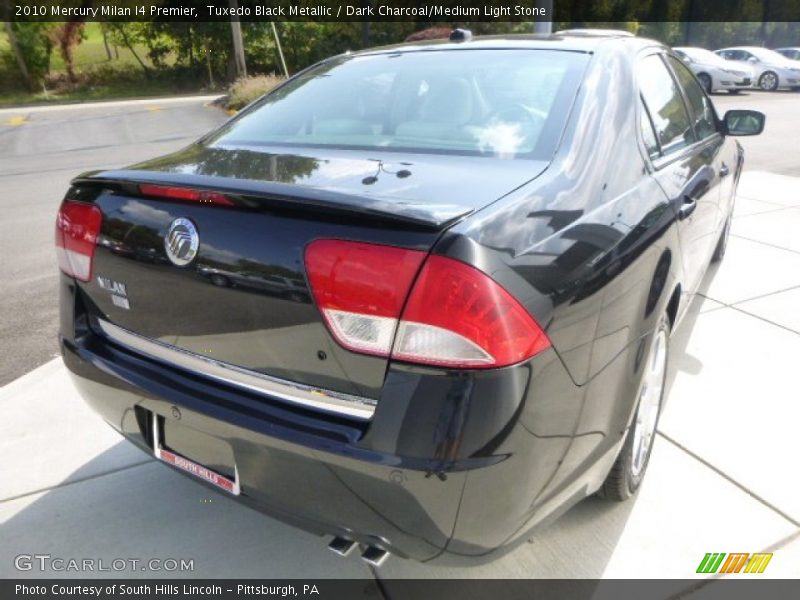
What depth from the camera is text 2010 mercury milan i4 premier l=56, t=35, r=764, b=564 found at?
4.91ft

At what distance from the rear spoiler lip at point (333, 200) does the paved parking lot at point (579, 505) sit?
3.23 ft

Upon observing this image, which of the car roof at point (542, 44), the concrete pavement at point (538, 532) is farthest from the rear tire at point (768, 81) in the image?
the car roof at point (542, 44)

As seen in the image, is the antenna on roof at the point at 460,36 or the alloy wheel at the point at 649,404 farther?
the antenna on roof at the point at 460,36

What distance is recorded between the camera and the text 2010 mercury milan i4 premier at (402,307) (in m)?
1.50

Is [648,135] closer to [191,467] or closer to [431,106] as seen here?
[431,106]

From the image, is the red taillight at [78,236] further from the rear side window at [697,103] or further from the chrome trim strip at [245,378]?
the rear side window at [697,103]

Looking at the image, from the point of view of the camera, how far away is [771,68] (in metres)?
22.4

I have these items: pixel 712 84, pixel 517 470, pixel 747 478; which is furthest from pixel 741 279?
pixel 712 84

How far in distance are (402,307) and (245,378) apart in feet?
1.74

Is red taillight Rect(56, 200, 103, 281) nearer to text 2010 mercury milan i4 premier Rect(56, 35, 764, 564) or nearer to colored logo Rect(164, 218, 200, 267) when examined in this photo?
text 2010 mercury milan i4 premier Rect(56, 35, 764, 564)

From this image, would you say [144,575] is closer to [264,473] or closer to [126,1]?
[264,473]

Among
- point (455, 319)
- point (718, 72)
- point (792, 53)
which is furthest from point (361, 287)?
point (792, 53)

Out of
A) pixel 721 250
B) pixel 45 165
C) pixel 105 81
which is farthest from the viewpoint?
pixel 105 81

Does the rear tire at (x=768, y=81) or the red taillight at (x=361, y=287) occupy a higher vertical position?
the red taillight at (x=361, y=287)
